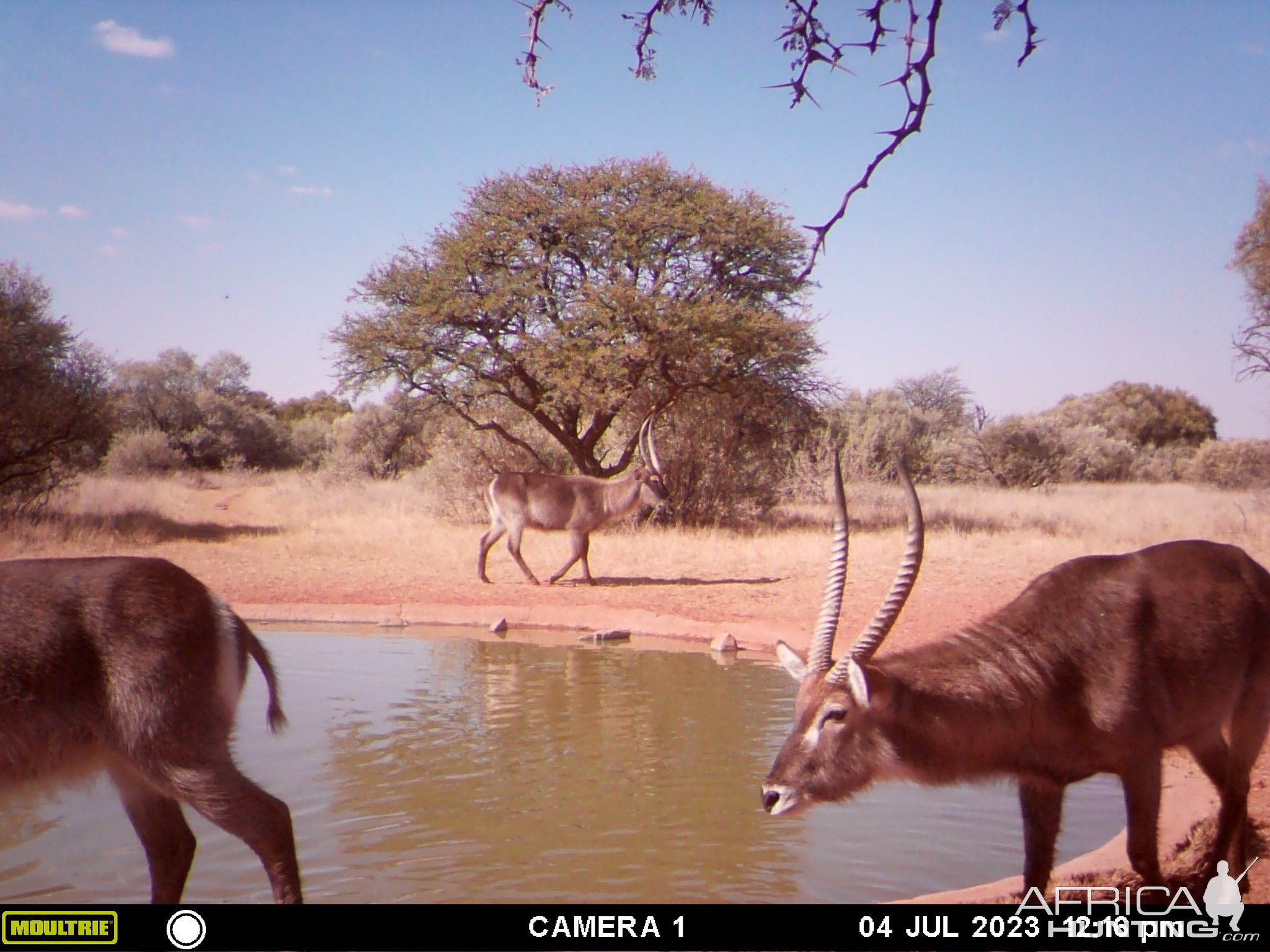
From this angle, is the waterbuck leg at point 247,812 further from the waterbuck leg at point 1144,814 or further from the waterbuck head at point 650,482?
the waterbuck head at point 650,482

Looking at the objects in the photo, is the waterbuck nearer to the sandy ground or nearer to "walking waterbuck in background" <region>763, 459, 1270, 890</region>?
the sandy ground

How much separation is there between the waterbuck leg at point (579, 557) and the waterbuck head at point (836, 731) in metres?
8.99

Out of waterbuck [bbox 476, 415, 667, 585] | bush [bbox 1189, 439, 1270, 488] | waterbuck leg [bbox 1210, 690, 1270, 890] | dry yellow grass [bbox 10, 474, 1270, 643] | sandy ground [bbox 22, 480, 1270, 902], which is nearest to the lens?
waterbuck leg [bbox 1210, 690, 1270, 890]

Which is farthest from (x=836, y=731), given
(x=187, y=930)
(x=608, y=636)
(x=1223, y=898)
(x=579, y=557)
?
(x=579, y=557)

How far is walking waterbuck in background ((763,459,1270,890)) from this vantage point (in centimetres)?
314

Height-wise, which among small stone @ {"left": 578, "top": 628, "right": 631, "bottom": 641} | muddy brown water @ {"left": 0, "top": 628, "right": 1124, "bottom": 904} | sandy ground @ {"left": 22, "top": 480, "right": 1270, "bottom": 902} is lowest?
muddy brown water @ {"left": 0, "top": 628, "right": 1124, "bottom": 904}

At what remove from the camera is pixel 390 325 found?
696 inches

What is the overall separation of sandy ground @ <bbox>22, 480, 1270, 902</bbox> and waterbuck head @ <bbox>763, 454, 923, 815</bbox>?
3.50 metres

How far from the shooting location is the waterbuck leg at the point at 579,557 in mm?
12219

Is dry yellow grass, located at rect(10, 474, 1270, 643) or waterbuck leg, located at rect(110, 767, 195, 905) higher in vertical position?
dry yellow grass, located at rect(10, 474, 1270, 643)

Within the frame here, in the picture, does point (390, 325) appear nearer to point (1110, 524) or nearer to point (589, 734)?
point (1110, 524)

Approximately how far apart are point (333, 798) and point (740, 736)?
2.15 metres

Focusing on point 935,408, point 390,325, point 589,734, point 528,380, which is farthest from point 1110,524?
point 935,408

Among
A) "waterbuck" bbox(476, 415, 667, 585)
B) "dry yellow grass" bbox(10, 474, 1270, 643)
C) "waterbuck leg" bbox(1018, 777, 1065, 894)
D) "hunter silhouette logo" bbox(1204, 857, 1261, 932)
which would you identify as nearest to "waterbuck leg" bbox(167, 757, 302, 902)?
"waterbuck leg" bbox(1018, 777, 1065, 894)
